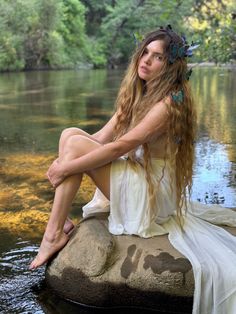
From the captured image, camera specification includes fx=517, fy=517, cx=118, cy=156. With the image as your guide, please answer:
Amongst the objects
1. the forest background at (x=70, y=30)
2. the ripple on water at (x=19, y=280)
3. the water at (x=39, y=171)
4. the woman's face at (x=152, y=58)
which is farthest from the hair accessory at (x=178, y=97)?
the forest background at (x=70, y=30)

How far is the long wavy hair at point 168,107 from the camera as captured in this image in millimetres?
3223

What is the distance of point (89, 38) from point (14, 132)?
41.0 meters

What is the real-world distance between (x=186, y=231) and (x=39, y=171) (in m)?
3.36

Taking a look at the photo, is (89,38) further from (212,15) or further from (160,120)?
(160,120)

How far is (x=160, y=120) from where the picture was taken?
3.20m

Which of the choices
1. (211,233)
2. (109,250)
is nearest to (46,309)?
(109,250)

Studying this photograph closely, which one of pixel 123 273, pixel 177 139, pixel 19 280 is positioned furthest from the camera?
pixel 19 280

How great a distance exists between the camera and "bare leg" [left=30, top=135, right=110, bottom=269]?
3244 millimetres

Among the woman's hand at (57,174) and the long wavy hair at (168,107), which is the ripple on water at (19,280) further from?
the long wavy hair at (168,107)

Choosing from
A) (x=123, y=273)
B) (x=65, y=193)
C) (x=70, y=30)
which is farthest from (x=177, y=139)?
(x=70, y=30)

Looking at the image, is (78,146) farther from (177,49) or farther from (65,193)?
(177,49)

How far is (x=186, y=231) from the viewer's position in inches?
128

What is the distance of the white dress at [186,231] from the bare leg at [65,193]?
0.10 m

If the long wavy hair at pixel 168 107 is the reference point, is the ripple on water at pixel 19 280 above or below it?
below
